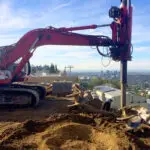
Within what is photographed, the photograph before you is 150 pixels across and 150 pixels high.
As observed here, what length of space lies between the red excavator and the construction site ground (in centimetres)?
266

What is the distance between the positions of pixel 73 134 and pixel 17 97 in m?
5.57

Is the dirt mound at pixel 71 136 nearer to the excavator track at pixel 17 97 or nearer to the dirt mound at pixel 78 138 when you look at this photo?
the dirt mound at pixel 78 138

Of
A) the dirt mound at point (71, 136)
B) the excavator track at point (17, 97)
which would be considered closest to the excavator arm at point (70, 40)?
the excavator track at point (17, 97)

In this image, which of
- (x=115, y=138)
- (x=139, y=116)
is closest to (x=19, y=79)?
(x=139, y=116)

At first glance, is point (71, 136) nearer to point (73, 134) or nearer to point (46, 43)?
point (73, 134)

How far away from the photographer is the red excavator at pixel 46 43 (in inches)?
534

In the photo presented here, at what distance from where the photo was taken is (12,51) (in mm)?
14344

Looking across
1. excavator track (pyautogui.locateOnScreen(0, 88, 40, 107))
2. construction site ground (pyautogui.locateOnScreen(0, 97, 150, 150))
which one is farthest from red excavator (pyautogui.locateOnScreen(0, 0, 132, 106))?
construction site ground (pyautogui.locateOnScreen(0, 97, 150, 150))

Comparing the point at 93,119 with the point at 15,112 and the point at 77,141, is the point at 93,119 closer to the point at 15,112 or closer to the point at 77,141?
the point at 77,141

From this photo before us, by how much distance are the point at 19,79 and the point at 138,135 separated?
7.17 meters

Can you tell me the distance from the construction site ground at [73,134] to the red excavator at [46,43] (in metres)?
2.66

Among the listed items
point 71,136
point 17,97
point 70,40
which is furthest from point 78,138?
point 70,40

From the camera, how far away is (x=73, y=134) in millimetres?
8797

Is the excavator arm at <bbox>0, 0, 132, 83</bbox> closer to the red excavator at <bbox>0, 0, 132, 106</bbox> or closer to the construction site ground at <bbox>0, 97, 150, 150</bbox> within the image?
the red excavator at <bbox>0, 0, 132, 106</bbox>
